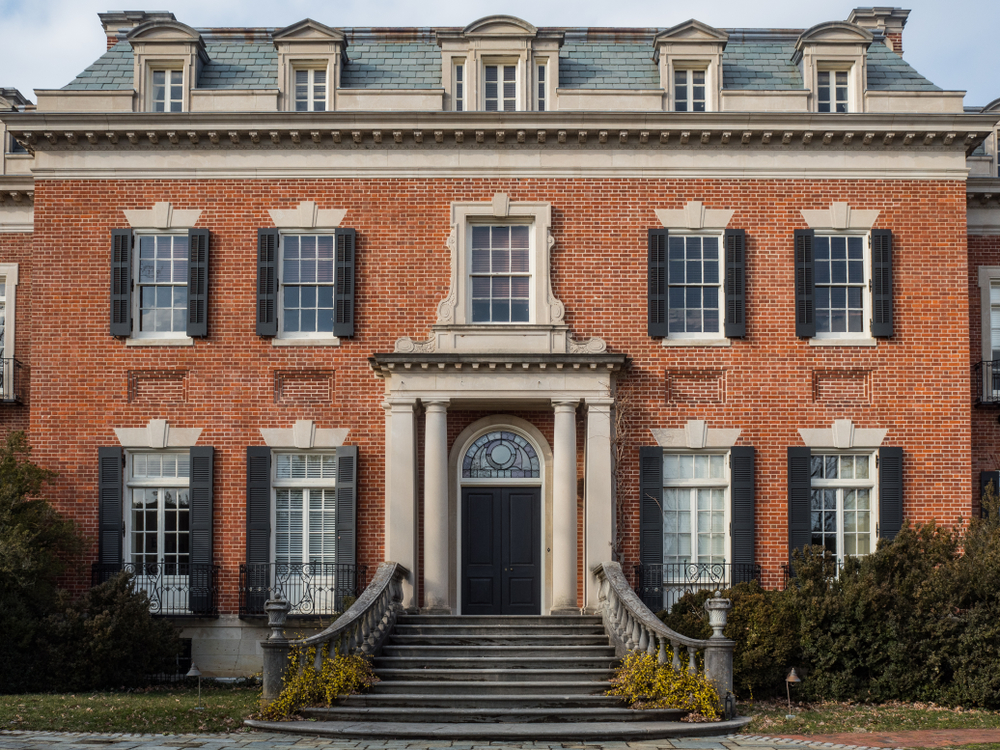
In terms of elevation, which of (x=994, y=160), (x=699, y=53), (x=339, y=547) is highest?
(x=699, y=53)

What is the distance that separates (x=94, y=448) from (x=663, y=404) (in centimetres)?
941

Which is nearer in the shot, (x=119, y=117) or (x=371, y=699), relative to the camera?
(x=371, y=699)

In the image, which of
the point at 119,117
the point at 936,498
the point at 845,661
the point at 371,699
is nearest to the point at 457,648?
the point at 371,699

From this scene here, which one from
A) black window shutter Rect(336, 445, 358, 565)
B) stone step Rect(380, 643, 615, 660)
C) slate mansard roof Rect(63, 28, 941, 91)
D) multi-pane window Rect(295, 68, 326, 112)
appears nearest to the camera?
stone step Rect(380, 643, 615, 660)

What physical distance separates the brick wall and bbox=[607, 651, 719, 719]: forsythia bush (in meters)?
4.42

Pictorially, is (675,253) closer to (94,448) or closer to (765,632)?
(765,632)

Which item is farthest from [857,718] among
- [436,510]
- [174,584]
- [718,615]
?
[174,584]

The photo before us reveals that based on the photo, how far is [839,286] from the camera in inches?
741

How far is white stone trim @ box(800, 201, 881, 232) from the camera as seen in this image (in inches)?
741

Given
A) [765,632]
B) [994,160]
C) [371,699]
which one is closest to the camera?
[371,699]

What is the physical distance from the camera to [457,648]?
15750 mm

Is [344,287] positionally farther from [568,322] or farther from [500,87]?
[500,87]

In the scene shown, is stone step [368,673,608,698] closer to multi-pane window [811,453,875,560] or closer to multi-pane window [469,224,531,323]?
multi-pane window [811,453,875,560]

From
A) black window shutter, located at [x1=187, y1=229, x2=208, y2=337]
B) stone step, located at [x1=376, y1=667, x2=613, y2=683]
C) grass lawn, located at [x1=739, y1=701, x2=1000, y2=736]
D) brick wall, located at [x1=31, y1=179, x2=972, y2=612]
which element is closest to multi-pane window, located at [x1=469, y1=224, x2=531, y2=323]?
brick wall, located at [x1=31, y1=179, x2=972, y2=612]
